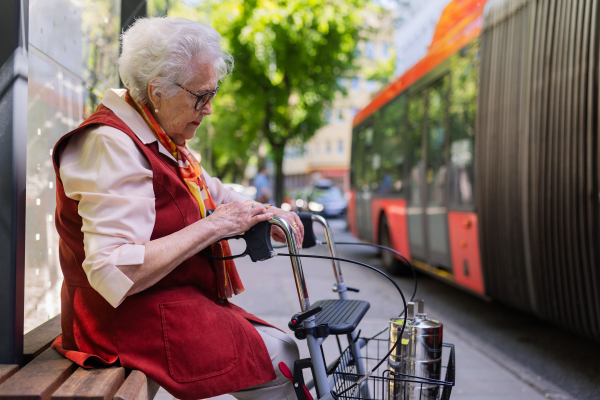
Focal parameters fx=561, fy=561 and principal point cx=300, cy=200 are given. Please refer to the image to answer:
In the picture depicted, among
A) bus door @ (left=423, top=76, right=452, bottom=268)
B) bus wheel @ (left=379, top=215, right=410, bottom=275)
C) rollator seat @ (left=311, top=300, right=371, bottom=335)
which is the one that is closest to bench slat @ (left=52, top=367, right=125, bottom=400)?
rollator seat @ (left=311, top=300, right=371, bottom=335)

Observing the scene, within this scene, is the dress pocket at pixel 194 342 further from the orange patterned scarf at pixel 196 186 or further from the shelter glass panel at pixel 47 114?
the shelter glass panel at pixel 47 114

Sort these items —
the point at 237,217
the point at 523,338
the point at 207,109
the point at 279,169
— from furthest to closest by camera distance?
the point at 279,169 < the point at 523,338 < the point at 207,109 < the point at 237,217

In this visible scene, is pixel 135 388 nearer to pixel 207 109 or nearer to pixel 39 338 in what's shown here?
pixel 39 338

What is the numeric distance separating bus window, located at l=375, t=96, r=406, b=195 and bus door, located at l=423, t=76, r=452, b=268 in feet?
3.44

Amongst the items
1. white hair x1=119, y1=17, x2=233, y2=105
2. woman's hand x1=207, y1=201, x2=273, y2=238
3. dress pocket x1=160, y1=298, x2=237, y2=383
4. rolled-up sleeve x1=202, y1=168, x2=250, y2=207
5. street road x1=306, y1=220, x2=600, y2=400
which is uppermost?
white hair x1=119, y1=17, x2=233, y2=105

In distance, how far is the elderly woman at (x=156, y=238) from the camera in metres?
1.57

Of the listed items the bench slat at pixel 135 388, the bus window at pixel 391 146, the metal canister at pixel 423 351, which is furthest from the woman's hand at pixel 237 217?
the bus window at pixel 391 146

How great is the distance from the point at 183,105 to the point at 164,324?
71 centimetres

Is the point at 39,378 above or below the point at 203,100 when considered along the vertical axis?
below

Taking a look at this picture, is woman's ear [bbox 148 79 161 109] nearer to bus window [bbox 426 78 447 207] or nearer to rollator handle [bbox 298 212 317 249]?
rollator handle [bbox 298 212 317 249]

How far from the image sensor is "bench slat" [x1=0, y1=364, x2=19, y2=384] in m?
1.59

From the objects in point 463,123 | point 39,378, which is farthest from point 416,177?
point 39,378

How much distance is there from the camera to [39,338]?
79.0 inches

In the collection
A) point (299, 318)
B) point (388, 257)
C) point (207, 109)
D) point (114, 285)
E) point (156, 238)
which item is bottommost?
point (388, 257)
